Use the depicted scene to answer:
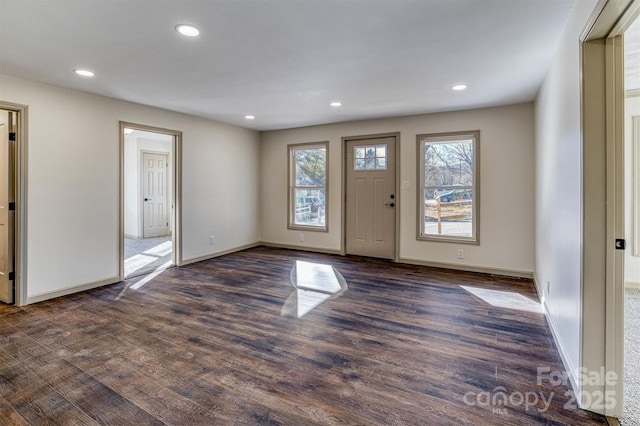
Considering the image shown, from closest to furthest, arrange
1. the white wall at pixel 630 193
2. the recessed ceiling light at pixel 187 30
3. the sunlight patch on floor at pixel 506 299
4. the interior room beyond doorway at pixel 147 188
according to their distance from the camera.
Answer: the recessed ceiling light at pixel 187 30
the sunlight patch on floor at pixel 506 299
the white wall at pixel 630 193
the interior room beyond doorway at pixel 147 188

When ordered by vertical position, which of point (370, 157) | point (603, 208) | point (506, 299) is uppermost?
point (370, 157)

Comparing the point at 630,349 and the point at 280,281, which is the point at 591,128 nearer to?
the point at 630,349

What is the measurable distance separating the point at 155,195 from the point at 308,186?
164 inches

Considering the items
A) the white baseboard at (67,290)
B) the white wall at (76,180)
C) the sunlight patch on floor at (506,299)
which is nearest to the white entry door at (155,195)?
the white wall at (76,180)

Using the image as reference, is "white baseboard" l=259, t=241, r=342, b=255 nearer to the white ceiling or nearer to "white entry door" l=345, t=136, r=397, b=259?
"white entry door" l=345, t=136, r=397, b=259

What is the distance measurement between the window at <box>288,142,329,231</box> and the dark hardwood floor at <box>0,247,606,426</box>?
2.64 meters

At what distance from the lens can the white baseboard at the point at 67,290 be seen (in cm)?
362

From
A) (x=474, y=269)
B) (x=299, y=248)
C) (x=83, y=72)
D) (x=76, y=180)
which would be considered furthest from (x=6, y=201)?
(x=474, y=269)

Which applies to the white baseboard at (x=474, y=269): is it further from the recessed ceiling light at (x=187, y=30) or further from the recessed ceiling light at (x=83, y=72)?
the recessed ceiling light at (x=83, y=72)

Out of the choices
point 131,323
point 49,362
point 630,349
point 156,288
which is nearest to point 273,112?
point 156,288

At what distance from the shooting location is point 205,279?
179 inches

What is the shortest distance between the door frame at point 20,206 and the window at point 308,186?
13.1 ft

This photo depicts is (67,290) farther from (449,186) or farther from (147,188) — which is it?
(449,186)

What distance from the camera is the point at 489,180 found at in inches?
188
